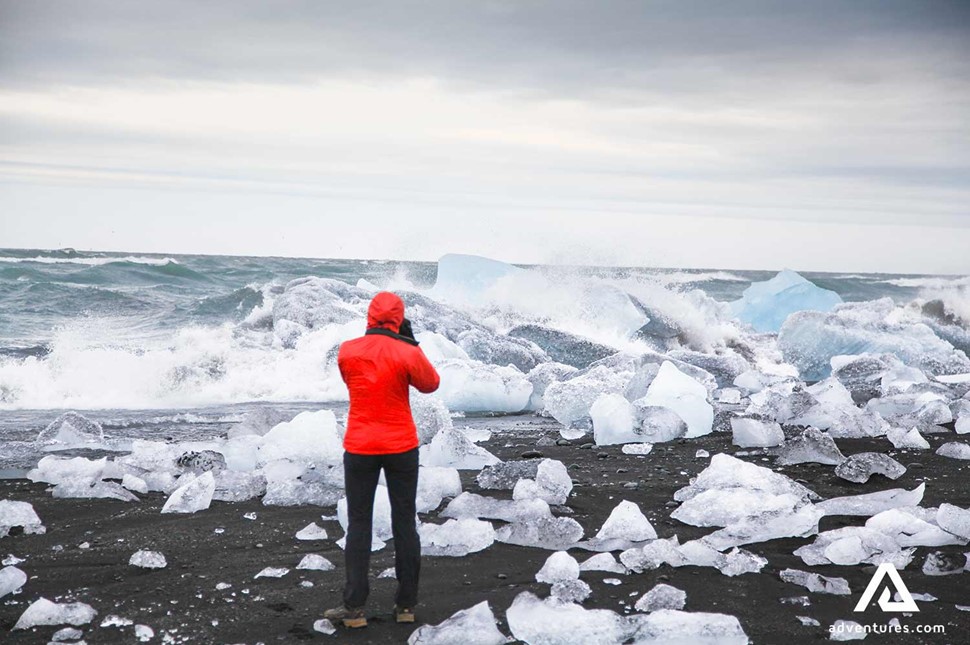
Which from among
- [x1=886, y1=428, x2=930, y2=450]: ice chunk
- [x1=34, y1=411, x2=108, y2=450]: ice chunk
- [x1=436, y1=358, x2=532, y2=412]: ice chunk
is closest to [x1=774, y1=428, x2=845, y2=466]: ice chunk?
[x1=886, y1=428, x2=930, y2=450]: ice chunk

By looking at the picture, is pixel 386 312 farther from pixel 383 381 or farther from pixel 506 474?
pixel 506 474

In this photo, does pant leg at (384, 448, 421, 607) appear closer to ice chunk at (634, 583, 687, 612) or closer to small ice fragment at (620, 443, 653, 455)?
ice chunk at (634, 583, 687, 612)

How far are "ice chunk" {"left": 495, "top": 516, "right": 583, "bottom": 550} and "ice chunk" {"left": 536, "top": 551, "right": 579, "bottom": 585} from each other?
0.60m

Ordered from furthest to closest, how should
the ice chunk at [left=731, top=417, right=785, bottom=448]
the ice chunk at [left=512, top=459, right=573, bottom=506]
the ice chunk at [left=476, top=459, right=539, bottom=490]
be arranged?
the ice chunk at [left=731, top=417, right=785, bottom=448] < the ice chunk at [left=476, top=459, right=539, bottom=490] < the ice chunk at [left=512, top=459, right=573, bottom=506]

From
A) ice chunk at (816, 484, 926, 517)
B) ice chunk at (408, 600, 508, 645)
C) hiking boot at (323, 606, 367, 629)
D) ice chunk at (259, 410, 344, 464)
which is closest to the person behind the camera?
ice chunk at (408, 600, 508, 645)

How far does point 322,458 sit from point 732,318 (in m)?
16.0

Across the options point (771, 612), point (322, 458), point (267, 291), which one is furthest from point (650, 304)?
point (771, 612)

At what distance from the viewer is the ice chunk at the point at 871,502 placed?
650 cm

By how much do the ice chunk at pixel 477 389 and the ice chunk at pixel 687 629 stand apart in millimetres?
7706

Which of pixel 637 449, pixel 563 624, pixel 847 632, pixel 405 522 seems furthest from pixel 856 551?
pixel 637 449

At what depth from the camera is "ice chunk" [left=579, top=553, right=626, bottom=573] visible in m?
5.31

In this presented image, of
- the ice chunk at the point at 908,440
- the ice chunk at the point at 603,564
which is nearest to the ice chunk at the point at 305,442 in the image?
the ice chunk at the point at 603,564

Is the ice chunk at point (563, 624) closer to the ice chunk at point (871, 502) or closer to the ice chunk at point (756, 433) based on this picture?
the ice chunk at point (871, 502)

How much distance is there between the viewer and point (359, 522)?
15.4 ft
